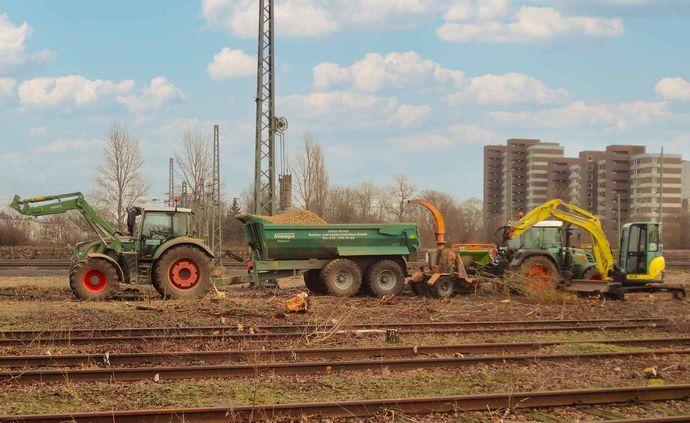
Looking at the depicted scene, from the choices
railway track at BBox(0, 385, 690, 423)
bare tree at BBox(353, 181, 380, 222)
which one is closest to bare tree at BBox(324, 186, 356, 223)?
bare tree at BBox(353, 181, 380, 222)

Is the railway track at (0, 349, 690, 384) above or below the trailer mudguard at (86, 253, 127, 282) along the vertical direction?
below

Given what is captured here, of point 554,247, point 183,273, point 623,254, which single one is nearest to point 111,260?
point 183,273

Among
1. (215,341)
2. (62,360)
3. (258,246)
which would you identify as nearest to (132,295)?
(258,246)

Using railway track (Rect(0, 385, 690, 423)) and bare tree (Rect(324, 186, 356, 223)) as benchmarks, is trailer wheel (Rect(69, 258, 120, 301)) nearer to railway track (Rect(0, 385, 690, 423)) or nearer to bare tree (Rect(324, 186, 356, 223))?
railway track (Rect(0, 385, 690, 423))

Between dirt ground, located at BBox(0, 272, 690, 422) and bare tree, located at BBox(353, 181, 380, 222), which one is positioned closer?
dirt ground, located at BBox(0, 272, 690, 422)

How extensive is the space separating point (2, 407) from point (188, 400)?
1.98 m

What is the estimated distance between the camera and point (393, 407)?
24.6 ft

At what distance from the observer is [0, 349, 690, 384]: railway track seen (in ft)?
28.7

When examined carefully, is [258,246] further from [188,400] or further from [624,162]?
[624,162]

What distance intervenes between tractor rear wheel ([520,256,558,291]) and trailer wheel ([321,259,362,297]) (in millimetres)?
4834

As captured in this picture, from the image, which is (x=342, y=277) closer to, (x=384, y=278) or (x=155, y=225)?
(x=384, y=278)

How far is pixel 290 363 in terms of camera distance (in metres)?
9.55

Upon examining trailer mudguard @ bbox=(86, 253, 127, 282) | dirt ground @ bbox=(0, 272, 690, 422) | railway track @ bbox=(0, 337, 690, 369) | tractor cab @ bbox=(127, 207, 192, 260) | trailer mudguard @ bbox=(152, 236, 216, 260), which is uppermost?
tractor cab @ bbox=(127, 207, 192, 260)

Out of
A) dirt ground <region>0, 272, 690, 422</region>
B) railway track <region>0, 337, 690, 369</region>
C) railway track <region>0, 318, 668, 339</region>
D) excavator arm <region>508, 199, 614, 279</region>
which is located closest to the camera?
dirt ground <region>0, 272, 690, 422</region>
